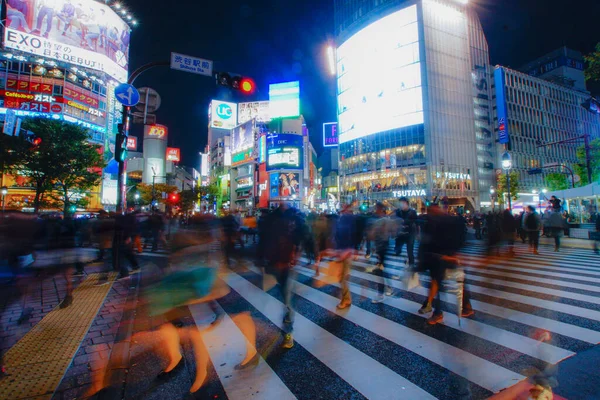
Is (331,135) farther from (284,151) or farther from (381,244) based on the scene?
(381,244)

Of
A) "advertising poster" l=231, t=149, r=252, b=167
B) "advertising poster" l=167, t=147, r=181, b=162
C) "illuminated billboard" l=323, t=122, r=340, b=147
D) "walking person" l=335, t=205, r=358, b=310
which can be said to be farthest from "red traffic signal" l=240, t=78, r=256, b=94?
"advertising poster" l=167, t=147, r=181, b=162

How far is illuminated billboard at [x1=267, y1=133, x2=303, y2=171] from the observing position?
61688mm

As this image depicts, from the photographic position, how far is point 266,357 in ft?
12.6

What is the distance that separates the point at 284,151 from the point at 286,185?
6598mm

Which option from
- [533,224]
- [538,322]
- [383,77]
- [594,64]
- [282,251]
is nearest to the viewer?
[282,251]

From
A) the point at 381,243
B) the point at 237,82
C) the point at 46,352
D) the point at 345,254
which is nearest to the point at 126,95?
the point at 237,82

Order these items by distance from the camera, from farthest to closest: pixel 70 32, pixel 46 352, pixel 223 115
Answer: pixel 223 115
pixel 70 32
pixel 46 352

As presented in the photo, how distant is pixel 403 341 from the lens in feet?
13.8

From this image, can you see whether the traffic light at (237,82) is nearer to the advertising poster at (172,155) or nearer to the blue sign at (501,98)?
the blue sign at (501,98)

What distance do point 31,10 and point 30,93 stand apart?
33.3 feet

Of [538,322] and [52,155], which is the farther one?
[52,155]

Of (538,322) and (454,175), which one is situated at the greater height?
(454,175)

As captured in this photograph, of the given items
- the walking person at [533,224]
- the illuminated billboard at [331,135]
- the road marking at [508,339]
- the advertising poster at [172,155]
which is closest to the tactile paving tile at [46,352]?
the road marking at [508,339]

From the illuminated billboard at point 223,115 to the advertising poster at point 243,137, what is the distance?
817 cm
